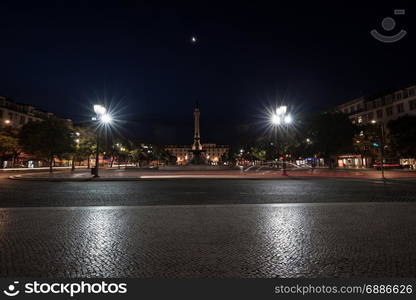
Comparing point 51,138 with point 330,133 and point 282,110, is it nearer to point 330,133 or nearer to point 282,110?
point 282,110

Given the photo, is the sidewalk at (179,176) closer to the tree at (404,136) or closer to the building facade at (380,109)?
the tree at (404,136)

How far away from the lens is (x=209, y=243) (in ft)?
16.0

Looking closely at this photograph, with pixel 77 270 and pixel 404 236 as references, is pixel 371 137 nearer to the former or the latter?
pixel 404 236

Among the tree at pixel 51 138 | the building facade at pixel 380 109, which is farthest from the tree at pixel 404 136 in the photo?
the tree at pixel 51 138

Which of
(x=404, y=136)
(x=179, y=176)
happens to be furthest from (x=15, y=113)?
(x=404, y=136)

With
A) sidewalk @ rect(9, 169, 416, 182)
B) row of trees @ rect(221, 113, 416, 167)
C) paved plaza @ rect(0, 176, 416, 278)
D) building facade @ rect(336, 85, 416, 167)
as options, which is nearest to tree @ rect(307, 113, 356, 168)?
row of trees @ rect(221, 113, 416, 167)

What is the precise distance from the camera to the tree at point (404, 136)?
40125mm

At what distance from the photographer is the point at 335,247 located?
181 inches

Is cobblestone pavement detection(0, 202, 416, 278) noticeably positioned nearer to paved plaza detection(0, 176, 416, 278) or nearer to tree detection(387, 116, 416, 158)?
paved plaza detection(0, 176, 416, 278)

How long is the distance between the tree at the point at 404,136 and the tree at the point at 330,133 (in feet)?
25.7

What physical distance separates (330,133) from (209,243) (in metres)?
51.1

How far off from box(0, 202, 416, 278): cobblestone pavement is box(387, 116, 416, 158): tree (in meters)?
41.9

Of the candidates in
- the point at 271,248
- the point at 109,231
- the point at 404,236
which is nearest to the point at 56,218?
the point at 109,231

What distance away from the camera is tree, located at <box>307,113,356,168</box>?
49.3m
